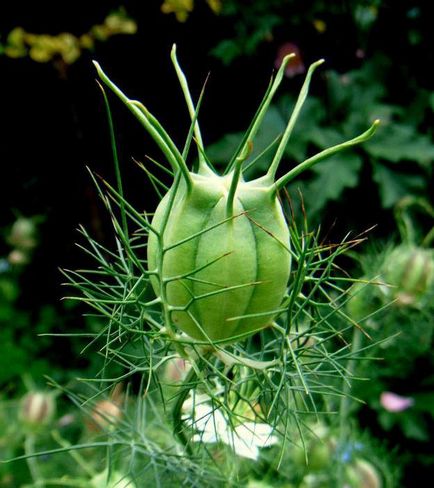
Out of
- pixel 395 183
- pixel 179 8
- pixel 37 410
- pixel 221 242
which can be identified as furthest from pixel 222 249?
pixel 179 8

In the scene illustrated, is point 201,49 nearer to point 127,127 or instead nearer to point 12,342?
point 127,127

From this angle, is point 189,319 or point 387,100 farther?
point 387,100

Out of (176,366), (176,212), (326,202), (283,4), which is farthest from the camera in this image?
(283,4)

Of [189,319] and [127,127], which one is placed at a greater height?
[189,319]

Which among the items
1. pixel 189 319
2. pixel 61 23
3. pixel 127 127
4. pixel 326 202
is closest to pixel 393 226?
pixel 326 202

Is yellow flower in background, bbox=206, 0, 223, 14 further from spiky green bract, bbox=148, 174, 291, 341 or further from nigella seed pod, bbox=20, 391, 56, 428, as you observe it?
spiky green bract, bbox=148, 174, 291, 341

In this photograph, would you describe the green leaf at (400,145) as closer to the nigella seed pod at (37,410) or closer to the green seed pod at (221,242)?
the nigella seed pod at (37,410)

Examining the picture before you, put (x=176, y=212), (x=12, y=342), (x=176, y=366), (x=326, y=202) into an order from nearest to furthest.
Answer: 1. (x=176, y=212)
2. (x=176, y=366)
3. (x=326, y=202)
4. (x=12, y=342)
